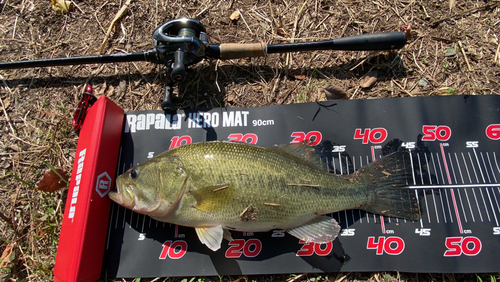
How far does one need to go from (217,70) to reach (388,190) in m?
2.46

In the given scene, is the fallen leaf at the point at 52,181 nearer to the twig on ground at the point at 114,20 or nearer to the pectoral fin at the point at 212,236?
the twig on ground at the point at 114,20

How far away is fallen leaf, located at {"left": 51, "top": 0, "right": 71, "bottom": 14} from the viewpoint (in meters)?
3.76

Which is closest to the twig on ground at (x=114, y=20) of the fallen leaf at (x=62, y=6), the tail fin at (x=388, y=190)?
the fallen leaf at (x=62, y=6)

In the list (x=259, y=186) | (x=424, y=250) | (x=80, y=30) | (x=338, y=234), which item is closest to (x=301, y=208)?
(x=259, y=186)

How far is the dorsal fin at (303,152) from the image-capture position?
2.73 meters

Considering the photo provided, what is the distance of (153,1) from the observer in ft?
12.1

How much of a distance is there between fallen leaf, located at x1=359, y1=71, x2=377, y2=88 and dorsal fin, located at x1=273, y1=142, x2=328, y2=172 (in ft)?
3.99

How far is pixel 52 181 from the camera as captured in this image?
304 cm

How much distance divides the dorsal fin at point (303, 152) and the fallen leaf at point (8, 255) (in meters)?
3.23

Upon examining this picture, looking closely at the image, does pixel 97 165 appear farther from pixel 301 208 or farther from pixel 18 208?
pixel 301 208

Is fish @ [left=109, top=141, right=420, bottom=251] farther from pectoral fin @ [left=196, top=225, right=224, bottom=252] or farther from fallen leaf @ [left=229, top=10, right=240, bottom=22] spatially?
fallen leaf @ [left=229, top=10, right=240, bottom=22]

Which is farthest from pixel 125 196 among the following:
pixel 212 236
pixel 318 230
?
pixel 318 230

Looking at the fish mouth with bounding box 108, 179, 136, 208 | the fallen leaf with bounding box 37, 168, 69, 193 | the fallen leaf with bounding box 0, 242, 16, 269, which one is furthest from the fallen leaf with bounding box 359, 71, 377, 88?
the fallen leaf with bounding box 0, 242, 16, 269

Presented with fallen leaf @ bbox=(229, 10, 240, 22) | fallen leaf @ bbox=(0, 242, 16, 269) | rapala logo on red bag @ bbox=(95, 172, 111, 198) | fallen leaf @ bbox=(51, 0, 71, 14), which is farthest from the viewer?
fallen leaf @ bbox=(51, 0, 71, 14)
